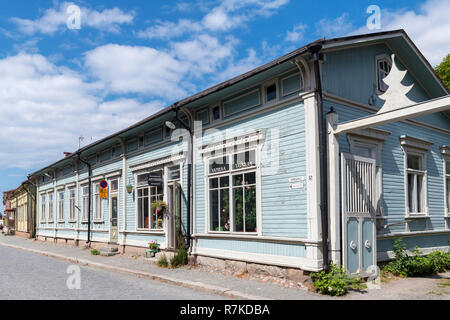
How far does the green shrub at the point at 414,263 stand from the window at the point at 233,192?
352cm

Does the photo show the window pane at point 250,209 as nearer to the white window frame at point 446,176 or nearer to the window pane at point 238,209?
the window pane at point 238,209

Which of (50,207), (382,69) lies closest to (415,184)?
(382,69)

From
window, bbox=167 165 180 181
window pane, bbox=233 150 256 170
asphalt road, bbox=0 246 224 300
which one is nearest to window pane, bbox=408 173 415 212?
window pane, bbox=233 150 256 170

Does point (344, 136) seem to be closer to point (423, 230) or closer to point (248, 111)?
point (248, 111)

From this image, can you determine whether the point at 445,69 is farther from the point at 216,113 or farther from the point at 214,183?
the point at 214,183

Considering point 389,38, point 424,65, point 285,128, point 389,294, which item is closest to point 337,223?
point 389,294

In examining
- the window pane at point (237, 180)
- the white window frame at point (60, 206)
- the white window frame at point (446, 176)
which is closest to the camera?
the window pane at point (237, 180)

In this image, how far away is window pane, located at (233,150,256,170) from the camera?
10.6 meters

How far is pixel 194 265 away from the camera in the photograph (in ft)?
39.9

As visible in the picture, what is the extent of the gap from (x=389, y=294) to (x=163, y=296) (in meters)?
4.43

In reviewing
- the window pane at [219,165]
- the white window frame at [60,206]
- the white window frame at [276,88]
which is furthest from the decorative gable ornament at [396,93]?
the white window frame at [60,206]

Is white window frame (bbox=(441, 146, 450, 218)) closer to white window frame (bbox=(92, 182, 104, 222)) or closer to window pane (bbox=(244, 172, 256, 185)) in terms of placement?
window pane (bbox=(244, 172, 256, 185))

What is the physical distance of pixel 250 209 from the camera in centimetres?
1058

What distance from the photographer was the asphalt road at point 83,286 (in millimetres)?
8297
